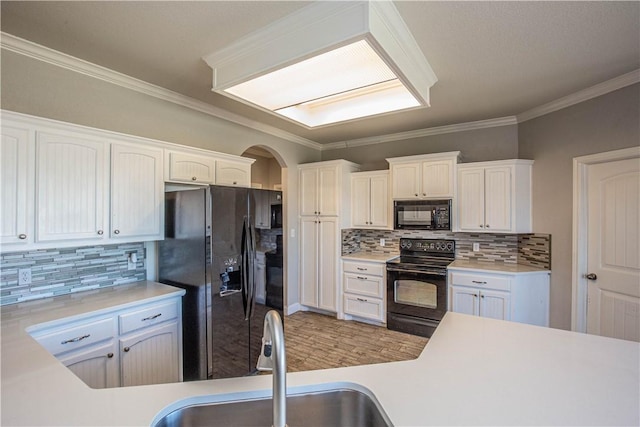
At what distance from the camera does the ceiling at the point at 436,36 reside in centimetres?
169

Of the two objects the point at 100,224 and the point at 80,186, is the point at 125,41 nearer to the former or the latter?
the point at 80,186

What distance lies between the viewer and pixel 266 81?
6.82 feet

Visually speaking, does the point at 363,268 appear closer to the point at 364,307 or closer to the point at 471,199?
the point at 364,307

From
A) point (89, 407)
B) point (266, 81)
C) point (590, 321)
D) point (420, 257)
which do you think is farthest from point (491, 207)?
point (89, 407)

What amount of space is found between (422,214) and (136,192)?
124 inches

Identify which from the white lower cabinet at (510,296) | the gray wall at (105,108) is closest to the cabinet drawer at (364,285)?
the white lower cabinet at (510,296)

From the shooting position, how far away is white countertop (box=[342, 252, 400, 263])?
3.91 meters

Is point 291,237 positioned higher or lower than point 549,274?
higher

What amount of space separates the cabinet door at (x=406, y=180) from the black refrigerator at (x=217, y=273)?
2.03m

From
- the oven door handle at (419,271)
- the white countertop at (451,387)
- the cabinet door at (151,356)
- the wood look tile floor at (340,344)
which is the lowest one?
the wood look tile floor at (340,344)

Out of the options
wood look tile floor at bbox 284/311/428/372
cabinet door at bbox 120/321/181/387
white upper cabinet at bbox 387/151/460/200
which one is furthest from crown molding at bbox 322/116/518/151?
cabinet door at bbox 120/321/181/387

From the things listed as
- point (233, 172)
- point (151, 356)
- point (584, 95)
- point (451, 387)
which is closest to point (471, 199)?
point (584, 95)

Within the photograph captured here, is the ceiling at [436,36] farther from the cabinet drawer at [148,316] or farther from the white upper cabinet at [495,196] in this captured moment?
the cabinet drawer at [148,316]

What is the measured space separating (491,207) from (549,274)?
0.91 metres
